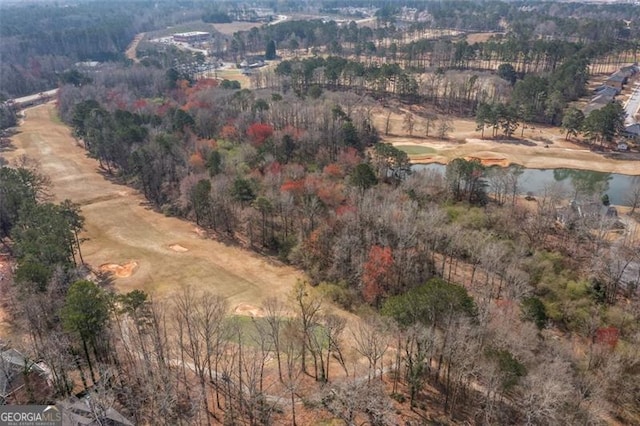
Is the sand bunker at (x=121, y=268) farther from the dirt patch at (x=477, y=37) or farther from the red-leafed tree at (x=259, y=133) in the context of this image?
the dirt patch at (x=477, y=37)

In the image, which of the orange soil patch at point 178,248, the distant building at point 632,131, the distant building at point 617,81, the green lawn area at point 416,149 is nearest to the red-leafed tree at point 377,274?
the orange soil patch at point 178,248

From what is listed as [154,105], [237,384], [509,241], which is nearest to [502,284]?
[509,241]

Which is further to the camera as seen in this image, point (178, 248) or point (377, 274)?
point (178, 248)

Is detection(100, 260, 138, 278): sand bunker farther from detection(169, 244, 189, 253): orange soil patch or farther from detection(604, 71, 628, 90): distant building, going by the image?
detection(604, 71, 628, 90): distant building

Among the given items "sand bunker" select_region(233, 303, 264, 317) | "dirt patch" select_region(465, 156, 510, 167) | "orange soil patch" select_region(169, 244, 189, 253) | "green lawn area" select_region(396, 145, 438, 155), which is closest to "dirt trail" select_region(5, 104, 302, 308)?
"orange soil patch" select_region(169, 244, 189, 253)

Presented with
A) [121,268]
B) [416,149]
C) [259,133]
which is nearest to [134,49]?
[259,133]

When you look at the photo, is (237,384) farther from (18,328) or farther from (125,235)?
(125,235)

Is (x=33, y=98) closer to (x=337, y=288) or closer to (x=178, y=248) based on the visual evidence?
(x=178, y=248)
